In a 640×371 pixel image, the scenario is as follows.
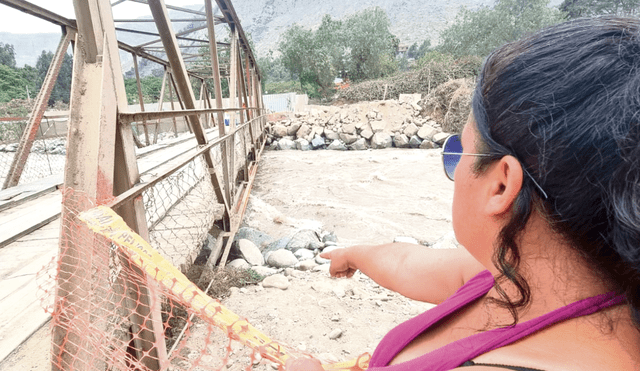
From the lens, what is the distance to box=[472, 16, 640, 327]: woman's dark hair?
1.64ft

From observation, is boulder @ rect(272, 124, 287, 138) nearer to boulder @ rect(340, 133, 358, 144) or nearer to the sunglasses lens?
boulder @ rect(340, 133, 358, 144)

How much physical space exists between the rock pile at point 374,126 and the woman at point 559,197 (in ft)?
48.8

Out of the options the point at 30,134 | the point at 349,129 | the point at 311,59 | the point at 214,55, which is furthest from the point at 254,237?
the point at 311,59

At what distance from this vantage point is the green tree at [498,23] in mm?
33572

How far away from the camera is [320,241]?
4762mm

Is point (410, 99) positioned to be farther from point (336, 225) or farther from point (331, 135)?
point (336, 225)

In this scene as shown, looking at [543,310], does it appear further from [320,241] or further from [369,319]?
[320,241]

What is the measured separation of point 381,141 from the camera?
15.5 meters

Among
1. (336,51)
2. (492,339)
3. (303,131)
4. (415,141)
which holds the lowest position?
(415,141)

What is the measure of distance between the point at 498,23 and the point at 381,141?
2948 cm

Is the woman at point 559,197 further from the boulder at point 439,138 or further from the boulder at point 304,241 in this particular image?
the boulder at point 439,138

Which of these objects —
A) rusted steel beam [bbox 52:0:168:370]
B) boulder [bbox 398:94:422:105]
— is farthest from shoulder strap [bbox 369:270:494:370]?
boulder [bbox 398:94:422:105]

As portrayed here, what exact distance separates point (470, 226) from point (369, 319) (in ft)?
7.77

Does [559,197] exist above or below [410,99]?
below
